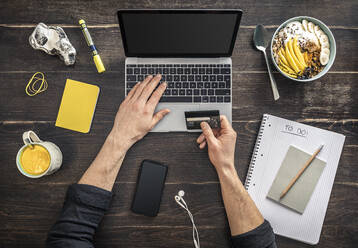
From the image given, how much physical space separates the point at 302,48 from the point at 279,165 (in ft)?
1.55

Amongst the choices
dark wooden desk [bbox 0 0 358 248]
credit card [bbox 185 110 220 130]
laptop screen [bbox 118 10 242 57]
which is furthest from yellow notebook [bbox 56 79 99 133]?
credit card [bbox 185 110 220 130]

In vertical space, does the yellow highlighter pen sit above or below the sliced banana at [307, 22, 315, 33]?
below

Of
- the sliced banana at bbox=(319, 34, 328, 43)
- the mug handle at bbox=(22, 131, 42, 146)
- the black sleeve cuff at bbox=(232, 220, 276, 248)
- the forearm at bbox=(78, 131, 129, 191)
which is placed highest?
the sliced banana at bbox=(319, 34, 328, 43)

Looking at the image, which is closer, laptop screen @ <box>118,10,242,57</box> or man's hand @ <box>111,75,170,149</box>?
laptop screen @ <box>118,10,242,57</box>

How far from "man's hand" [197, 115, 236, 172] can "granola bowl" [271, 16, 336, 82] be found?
310mm

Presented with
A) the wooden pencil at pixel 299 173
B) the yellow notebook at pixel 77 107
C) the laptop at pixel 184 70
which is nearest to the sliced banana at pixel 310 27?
the laptop at pixel 184 70

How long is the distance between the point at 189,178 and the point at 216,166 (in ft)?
0.41

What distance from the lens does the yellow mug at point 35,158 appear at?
2.96 feet

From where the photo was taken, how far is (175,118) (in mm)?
1014

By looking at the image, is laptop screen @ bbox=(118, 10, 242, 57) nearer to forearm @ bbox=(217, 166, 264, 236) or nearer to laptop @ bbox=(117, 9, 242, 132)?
laptop @ bbox=(117, 9, 242, 132)

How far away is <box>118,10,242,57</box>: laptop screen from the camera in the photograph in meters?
0.84

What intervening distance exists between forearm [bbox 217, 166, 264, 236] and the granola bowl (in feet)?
1.50

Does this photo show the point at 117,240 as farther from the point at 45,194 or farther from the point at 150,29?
the point at 150,29

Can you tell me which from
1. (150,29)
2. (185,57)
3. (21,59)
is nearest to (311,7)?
(185,57)
